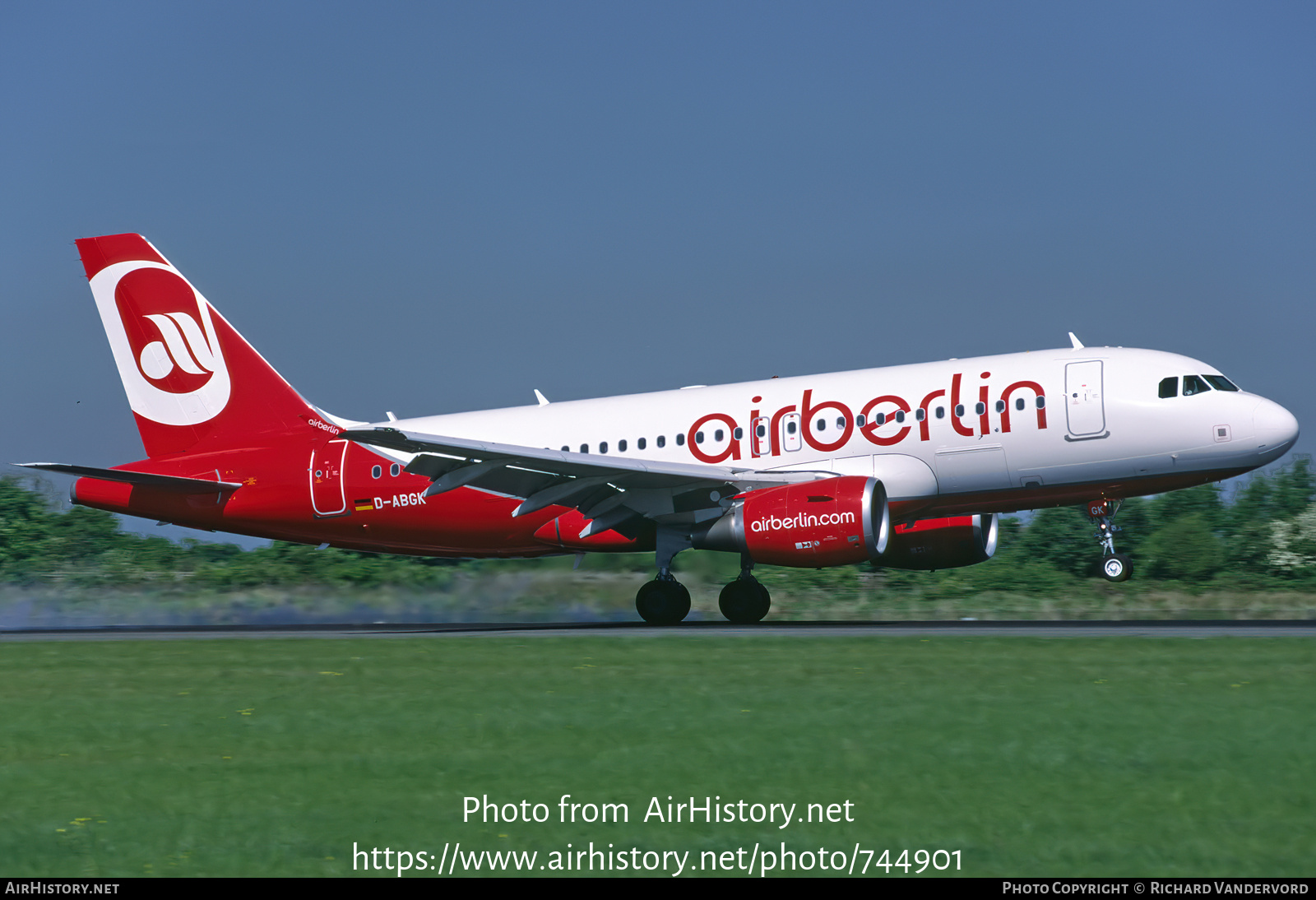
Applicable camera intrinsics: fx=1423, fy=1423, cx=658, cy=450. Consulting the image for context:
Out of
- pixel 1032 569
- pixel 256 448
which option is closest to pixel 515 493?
pixel 256 448

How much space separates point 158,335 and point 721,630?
42.9 feet

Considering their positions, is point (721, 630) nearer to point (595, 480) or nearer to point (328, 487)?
point (595, 480)

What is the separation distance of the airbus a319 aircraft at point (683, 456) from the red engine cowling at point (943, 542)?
33mm

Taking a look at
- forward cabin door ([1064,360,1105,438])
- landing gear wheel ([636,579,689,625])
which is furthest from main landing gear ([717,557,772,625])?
forward cabin door ([1064,360,1105,438])

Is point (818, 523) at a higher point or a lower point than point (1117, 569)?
higher

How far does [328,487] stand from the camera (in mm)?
26250

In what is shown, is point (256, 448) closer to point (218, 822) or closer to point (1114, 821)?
point (218, 822)

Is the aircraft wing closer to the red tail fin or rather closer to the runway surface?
the runway surface

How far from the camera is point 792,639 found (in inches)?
762

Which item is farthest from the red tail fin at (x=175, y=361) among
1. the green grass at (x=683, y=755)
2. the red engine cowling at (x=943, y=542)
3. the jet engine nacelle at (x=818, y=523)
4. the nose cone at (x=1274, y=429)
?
the nose cone at (x=1274, y=429)

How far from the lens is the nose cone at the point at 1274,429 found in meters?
22.2

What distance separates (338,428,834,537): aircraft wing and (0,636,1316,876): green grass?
5.84m

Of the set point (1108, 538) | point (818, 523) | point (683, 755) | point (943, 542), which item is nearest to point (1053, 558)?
point (943, 542)

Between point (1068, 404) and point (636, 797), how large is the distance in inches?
632
